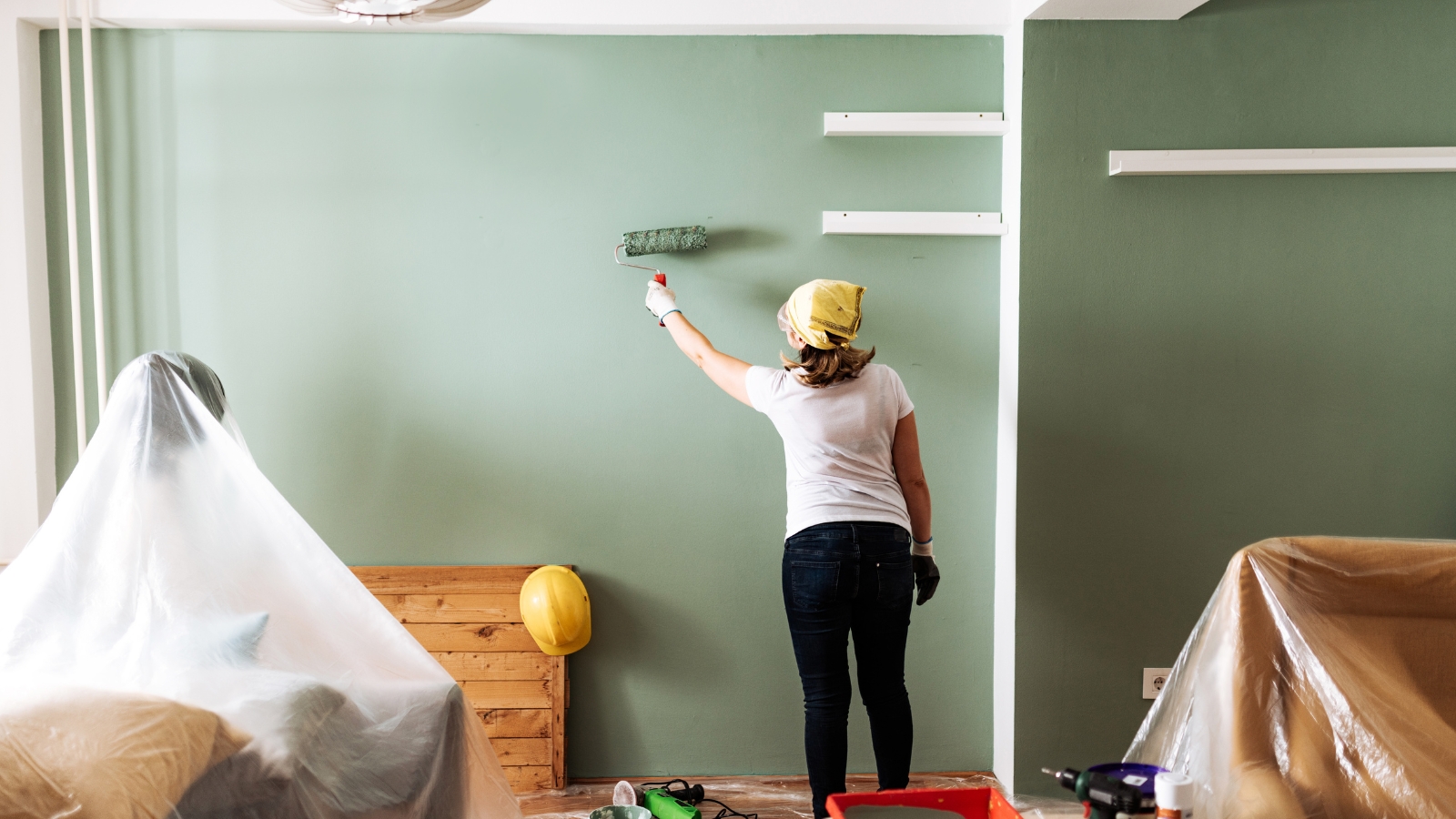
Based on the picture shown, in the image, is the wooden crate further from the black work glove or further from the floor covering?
the black work glove

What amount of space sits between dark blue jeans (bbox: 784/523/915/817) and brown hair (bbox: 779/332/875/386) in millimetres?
302

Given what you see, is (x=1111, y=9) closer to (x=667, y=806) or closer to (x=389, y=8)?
(x=389, y=8)

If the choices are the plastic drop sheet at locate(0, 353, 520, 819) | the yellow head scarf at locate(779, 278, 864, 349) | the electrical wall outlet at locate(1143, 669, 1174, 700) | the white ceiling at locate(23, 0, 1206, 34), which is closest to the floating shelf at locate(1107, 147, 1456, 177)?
the white ceiling at locate(23, 0, 1206, 34)

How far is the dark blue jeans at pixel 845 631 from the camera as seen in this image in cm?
177

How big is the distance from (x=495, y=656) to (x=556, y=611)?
11.2 inches

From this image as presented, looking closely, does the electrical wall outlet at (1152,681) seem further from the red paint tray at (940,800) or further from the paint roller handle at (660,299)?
the paint roller handle at (660,299)

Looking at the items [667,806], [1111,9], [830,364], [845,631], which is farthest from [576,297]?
[1111,9]

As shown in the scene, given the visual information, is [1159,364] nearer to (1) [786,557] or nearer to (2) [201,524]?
(1) [786,557]

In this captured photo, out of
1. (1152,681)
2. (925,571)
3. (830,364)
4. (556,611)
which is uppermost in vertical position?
(830,364)

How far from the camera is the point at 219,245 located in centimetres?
229

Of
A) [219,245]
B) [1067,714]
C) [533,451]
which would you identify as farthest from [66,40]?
[1067,714]

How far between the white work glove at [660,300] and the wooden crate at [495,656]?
0.83 m

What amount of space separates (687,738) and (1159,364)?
1606mm

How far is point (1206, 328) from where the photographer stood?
88.0 inches
